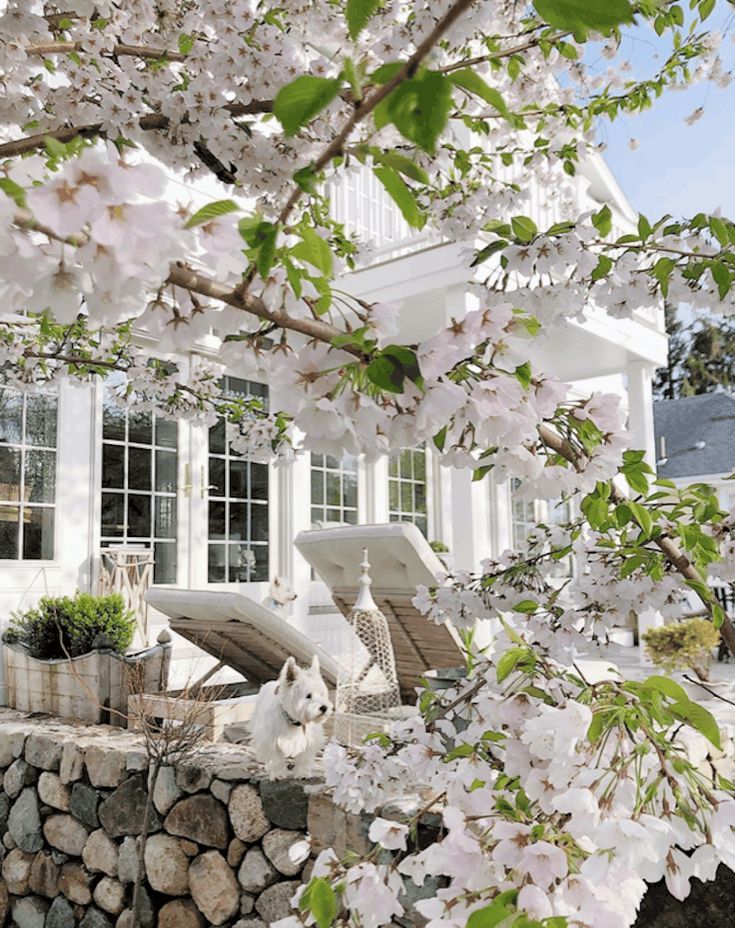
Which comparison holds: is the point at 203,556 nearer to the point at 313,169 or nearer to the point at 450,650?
the point at 450,650

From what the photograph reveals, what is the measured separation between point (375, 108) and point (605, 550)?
Answer: 1122mm

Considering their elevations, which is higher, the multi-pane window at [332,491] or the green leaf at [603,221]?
the multi-pane window at [332,491]

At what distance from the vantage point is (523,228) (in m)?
1.37

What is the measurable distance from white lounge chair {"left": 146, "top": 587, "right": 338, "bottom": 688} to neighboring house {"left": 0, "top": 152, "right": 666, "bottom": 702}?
4.28 feet

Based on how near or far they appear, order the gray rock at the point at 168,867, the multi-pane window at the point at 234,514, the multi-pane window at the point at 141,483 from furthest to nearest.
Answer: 1. the multi-pane window at the point at 234,514
2. the multi-pane window at the point at 141,483
3. the gray rock at the point at 168,867

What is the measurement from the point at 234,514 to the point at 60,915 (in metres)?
3.50

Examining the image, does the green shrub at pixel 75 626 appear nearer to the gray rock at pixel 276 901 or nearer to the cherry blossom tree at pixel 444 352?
the gray rock at pixel 276 901

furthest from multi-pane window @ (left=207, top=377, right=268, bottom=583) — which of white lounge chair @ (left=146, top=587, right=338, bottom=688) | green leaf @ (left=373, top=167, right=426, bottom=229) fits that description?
green leaf @ (left=373, top=167, right=426, bottom=229)

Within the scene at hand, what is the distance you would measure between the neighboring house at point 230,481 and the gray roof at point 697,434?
273 inches

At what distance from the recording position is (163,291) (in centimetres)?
86

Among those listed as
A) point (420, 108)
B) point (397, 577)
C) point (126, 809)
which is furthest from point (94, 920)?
point (420, 108)

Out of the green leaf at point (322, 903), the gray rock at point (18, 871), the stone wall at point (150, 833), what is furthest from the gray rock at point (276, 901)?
the green leaf at point (322, 903)

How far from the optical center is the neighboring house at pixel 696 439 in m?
14.6

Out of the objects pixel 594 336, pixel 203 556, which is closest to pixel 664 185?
pixel 594 336
